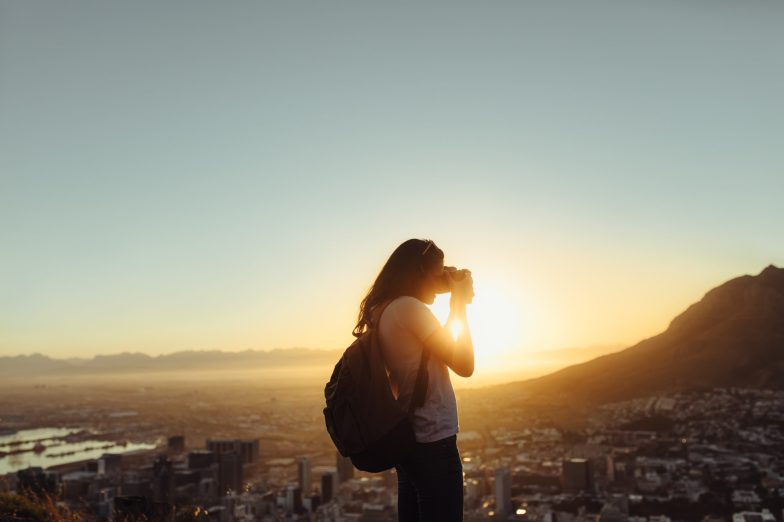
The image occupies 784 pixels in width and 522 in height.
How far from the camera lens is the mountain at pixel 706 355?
95.3 feet

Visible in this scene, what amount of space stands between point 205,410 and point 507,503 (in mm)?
42279

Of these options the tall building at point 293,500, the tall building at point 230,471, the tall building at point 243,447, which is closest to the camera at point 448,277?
the tall building at point 293,500

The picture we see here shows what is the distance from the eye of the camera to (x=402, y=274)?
2.31 metres

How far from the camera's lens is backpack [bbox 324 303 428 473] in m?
2.12

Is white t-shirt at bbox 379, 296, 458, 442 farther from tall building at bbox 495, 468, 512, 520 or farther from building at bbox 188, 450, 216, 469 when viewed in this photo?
building at bbox 188, 450, 216, 469

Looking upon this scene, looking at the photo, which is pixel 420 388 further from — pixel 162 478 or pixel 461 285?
pixel 162 478

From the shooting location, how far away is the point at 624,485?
1667 centimetres

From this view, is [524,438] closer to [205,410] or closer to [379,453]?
[379,453]

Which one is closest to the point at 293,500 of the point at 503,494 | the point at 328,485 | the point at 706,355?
the point at 328,485

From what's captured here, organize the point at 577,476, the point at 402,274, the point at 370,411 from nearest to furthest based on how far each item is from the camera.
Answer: the point at 370,411
the point at 402,274
the point at 577,476

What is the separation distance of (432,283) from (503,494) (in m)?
12.5

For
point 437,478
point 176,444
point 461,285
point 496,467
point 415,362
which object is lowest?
point 176,444

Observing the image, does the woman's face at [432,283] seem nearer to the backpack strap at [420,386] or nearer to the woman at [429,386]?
the woman at [429,386]

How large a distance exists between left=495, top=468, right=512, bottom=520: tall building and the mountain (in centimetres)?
1704
